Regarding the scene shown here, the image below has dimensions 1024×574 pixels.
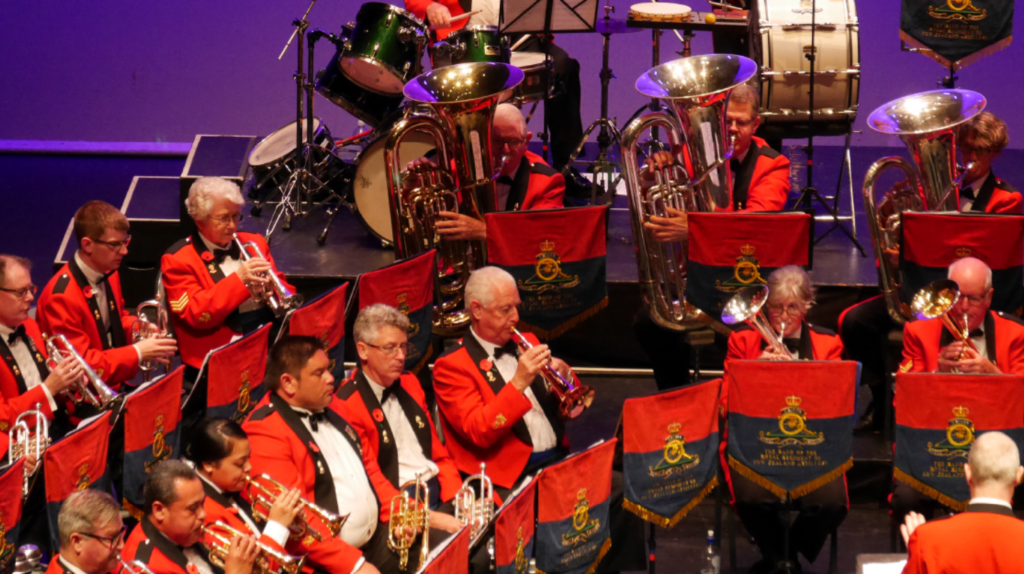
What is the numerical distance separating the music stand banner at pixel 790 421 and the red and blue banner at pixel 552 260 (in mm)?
986

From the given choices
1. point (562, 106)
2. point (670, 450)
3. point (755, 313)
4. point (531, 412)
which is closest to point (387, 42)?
point (562, 106)

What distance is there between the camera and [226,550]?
341 cm

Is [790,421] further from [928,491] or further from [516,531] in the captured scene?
[516,531]

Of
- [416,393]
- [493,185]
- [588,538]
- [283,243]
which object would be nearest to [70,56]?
[283,243]

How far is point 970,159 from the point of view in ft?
17.7

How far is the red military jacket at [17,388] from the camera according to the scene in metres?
4.05

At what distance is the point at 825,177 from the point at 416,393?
4675mm

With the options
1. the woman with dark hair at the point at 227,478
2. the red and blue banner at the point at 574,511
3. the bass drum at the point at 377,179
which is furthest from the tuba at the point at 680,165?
the woman with dark hair at the point at 227,478

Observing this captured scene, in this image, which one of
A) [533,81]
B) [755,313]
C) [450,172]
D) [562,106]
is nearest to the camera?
[755,313]

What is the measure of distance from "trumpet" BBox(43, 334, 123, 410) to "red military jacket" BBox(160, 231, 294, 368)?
0.48 meters

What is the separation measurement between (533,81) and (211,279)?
8.63 ft

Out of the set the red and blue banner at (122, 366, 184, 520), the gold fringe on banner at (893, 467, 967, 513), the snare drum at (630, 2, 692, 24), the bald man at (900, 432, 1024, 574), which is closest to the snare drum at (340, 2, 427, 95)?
the snare drum at (630, 2, 692, 24)

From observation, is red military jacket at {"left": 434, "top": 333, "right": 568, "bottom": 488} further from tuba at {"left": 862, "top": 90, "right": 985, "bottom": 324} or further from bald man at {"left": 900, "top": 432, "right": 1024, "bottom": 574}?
tuba at {"left": 862, "top": 90, "right": 985, "bottom": 324}

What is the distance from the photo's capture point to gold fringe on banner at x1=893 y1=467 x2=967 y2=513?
439 centimetres
